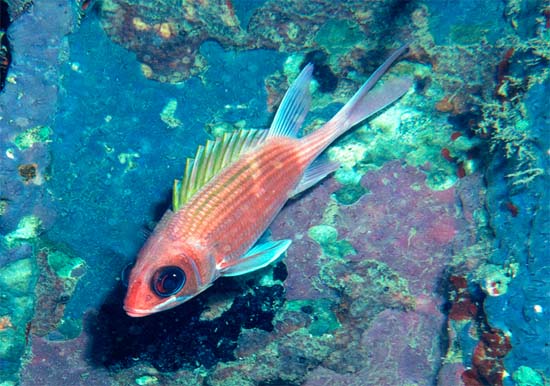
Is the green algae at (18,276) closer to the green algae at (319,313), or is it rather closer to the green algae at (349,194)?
the green algae at (319,313)

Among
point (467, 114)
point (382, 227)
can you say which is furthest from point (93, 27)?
point (467, 114)

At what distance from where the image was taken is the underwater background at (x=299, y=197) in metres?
3.34

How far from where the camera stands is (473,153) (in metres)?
3.79

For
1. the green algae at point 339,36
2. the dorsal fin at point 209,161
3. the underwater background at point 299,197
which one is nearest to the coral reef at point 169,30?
the underwater background at point 299,197

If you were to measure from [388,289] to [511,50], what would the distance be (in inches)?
96.1

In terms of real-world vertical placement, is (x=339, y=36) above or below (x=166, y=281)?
above

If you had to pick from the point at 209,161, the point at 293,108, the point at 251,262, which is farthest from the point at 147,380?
the point at 293,108

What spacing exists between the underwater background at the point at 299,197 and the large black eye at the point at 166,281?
1558 mm

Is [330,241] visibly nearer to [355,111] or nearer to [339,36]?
[355,111]

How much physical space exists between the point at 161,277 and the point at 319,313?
2135mm

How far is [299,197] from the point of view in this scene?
389cm

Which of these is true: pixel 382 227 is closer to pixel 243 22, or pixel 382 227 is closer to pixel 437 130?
pixel 437 130

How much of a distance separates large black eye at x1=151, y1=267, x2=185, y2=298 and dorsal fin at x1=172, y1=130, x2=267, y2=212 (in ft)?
1.39

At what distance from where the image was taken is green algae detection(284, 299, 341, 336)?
400 cm
